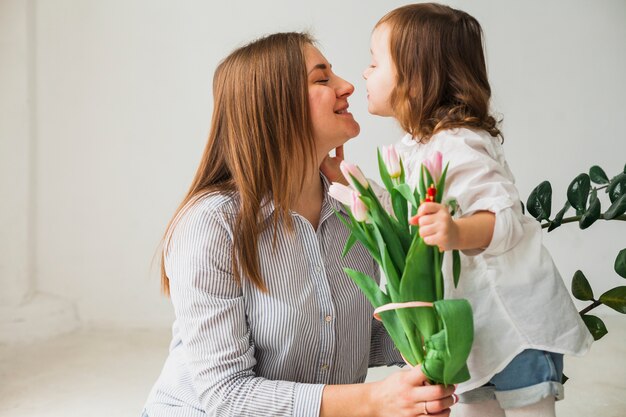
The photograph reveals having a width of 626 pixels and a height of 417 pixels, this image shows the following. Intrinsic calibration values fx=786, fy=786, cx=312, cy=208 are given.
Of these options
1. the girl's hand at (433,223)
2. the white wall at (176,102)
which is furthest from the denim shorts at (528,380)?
the white wall at (176,102)

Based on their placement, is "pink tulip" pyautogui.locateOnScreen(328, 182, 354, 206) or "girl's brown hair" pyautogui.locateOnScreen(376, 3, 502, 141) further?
"girl's brown hair" pyautogui.locateOnScreen(376, 3, 502, 141)

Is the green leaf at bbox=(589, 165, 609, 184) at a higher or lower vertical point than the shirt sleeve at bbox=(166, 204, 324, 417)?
higher

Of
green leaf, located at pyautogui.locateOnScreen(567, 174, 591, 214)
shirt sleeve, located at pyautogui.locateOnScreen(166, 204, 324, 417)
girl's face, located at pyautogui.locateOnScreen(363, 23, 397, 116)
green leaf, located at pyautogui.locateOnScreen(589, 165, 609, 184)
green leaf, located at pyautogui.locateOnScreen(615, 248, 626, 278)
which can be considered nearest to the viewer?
shirt sleeve, located at pyautogui.locateOnScreen(166, 204, 324, 417)

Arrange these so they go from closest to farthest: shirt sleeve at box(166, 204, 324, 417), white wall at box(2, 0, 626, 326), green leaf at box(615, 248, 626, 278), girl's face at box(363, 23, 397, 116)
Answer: shirt sleeve at box(166, 204, 324, 417), girl's face at box(363, 23, 397, 116), green leaf at box(615, 248, 626, 278), white wall at box(2, 0, 626, 326)

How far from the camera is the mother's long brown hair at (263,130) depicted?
169 cm

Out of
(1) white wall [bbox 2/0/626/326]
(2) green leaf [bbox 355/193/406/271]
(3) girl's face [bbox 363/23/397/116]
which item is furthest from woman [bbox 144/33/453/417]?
(1) white wall [bbox 2/0/626/326]

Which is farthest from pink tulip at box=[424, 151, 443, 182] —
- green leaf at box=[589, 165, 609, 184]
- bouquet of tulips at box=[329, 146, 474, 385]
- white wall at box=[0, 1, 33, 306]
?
white wall at box=[0, 1, 33, 306]

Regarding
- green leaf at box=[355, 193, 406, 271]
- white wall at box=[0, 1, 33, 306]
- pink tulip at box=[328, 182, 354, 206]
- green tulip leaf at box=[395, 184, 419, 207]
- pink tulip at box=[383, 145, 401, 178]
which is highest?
pink tulip at box=[383, 145, 401, 178]

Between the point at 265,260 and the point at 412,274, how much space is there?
1.61ft

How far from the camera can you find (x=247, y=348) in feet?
5.35

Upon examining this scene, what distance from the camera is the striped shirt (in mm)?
1578

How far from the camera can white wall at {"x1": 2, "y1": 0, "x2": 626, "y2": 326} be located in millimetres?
3941

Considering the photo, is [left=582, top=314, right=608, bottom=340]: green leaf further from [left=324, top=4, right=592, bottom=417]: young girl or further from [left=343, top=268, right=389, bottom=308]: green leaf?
[left=343, top=268, right=389, bottom=308]: green leaf

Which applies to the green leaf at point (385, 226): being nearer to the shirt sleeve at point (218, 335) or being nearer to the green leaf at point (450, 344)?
the green leaf at point (450, 344)
